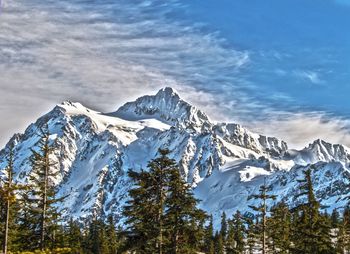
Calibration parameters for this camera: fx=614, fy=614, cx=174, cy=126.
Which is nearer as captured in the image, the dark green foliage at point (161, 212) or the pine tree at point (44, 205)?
the dark green foliage at point (161, 212)

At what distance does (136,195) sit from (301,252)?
19752 millimetres

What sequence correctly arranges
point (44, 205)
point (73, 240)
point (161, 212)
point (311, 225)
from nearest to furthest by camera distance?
point (161, 212) < point (44, 205) < point (311, 225) < point (73, 240)

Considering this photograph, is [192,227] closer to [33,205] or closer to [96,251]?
[33,205]

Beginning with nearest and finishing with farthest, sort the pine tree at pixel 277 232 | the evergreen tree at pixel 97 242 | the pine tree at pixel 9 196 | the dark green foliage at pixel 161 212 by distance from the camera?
the pine tree at pixel 9 196, the dark green foliage at pixel 161 212, the pine tree at pixel 277 232, the evergreen tree at pixel 97 242

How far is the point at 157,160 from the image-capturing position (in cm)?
4191

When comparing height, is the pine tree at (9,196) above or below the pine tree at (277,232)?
below

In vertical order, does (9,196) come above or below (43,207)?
below

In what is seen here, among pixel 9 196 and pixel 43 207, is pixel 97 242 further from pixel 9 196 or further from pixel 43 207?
pixel 9 196

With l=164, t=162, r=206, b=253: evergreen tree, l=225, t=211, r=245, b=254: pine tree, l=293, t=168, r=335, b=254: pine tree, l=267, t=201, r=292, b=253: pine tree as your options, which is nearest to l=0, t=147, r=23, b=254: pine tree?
l=164, t=162, r=206, b=253: evergreen tree

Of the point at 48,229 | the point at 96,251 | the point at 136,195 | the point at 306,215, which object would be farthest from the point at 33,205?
the point at 96,251

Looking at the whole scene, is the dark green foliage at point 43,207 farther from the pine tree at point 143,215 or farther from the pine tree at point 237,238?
the pine tree at point 237,238

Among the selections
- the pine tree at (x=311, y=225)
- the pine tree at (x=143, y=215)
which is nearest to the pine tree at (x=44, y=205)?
the pine tree at (x=143, y=215)

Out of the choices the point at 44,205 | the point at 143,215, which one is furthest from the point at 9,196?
the point at 44,205

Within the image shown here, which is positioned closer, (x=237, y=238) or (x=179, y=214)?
(x=179, y=214)
